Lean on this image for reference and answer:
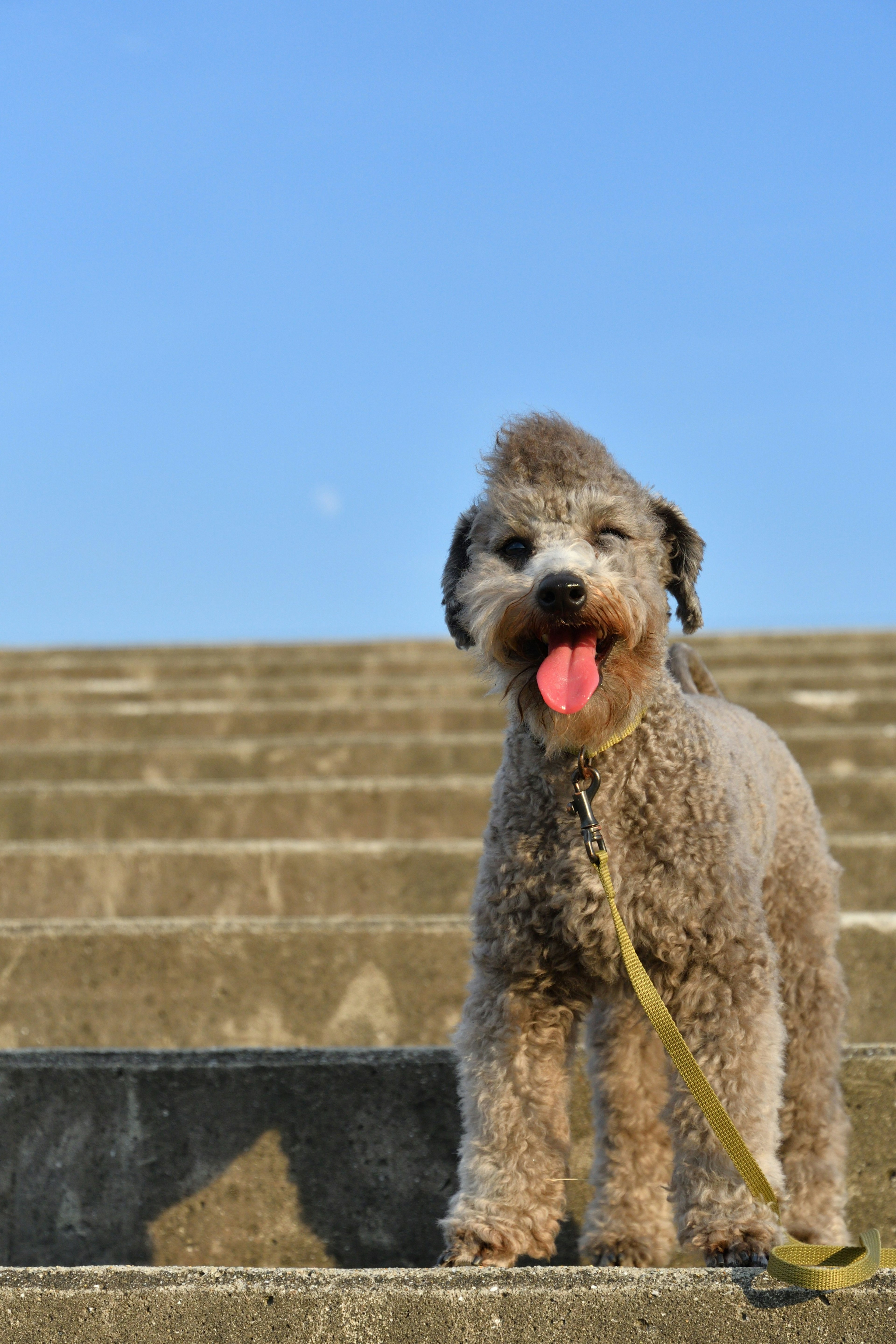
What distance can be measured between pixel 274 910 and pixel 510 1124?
3054 millimetres

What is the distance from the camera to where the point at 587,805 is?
9.74 feet

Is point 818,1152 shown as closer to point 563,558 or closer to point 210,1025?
point 563,558

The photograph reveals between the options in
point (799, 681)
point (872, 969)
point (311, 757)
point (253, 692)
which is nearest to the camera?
point (872, 969)

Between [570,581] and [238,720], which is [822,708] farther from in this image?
[570,581]

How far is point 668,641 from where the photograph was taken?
329 centimetres

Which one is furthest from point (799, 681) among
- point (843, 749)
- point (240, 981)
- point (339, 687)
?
point (240, 981)

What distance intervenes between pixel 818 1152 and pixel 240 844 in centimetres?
307

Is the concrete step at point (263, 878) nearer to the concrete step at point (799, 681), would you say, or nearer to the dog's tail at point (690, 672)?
the dog's tail at point (690, 672)

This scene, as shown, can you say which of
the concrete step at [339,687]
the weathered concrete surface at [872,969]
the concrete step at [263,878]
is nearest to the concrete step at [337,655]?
the concrete step at [339,687]

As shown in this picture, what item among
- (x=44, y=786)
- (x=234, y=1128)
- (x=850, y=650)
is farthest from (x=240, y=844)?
(x=850, y=650)

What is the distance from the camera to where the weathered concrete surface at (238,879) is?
577 cm

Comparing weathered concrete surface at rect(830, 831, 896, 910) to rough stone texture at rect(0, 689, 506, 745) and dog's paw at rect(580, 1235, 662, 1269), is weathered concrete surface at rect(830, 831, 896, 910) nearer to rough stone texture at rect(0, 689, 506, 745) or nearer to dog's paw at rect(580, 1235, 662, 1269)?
dog's paw at rect(580, 1235, 662, 1269)

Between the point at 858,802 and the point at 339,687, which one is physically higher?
the point at 339,687

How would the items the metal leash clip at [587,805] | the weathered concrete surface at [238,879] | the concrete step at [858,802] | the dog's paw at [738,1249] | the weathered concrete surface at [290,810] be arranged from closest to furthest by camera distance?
the dog's paw at [738,1249] < the metal leash clip at [587,805] < the weathered concrete surface at [238,879] < the weathered concrete surface at [290,810] < the concrete step at [858,802]
